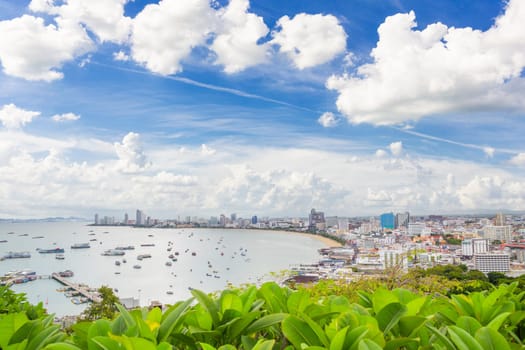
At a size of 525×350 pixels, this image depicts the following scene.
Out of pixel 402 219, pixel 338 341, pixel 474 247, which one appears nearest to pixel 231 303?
pixel 338 341

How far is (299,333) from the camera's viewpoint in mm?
935

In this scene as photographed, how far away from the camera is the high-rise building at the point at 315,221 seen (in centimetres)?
6059

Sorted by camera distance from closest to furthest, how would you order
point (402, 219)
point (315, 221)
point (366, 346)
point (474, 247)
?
1. point (366, 346)
2. point (474, 247)
3. point (402, 219)
4. point (315, 221)

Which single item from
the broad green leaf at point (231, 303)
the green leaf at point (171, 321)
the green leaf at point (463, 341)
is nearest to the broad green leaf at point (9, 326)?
the green leaf at point (171, 321)

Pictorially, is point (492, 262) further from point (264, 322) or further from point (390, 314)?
point (264, 322)

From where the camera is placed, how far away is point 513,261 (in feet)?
92.9

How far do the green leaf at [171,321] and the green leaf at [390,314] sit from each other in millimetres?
522

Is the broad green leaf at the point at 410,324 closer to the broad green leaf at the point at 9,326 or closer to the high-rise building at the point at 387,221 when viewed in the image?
the broad green leaf at the point at 9,326

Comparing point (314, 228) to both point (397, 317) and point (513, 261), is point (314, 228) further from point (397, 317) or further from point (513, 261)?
point (397, 317)

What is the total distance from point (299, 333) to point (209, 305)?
300 mm

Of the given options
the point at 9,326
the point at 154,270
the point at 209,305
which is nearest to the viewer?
the point at 9,326

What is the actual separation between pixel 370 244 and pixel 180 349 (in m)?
43.8

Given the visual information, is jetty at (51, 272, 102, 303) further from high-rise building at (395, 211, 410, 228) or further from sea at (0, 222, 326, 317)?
high-rise building at (395, 211, 410, 228)

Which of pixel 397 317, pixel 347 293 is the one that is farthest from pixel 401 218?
pixel 397 317
